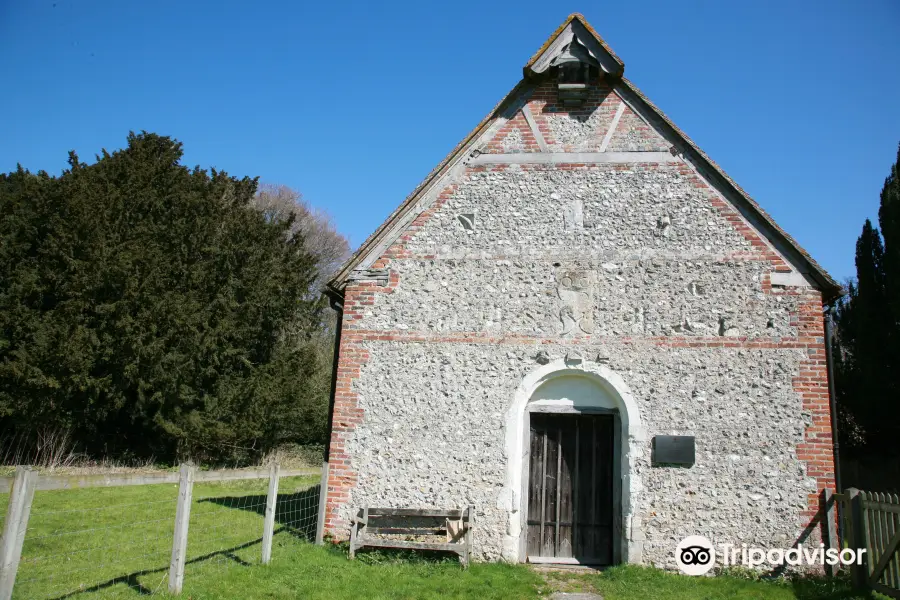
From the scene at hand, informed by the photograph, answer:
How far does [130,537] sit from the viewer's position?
8570 millimetres

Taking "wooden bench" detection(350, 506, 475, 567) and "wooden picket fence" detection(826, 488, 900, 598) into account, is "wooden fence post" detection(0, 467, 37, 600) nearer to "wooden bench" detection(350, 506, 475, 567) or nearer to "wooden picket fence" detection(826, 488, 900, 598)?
"wooden bench" detection(350, 506, 475, 567)

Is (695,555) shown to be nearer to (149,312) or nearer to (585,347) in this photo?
(585,347)

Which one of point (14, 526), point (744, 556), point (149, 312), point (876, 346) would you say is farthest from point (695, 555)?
point (149, 312)

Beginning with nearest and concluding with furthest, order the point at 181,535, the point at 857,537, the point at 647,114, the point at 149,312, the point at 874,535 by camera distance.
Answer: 1. the point at 181,535
2. the point at 874,535
3. the point at 857,537
4. the point at 647,114
5. the point at 149,312

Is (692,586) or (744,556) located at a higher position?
(744,556)

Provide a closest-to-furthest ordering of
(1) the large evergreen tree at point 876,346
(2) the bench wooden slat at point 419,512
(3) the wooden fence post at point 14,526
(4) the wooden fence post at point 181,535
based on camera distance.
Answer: (3) the wooden fence post at point 14,526, (4) the wooden fence post at point 181,535, (2) the bench wooden slat at point 419,512, (1) the large evergreen tree at point 876,346

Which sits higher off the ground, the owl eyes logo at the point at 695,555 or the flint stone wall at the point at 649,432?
the flint stone wall at the point at 649,432

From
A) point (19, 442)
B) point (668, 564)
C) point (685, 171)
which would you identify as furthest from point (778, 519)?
point (19, 442)

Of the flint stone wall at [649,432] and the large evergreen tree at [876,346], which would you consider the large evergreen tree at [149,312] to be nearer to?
the flint stone wall at [649,432]

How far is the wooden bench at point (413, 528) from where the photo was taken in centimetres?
804

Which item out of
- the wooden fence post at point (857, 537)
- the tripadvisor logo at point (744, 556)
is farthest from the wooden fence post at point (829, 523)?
the wooden fence post at point (857, 537)

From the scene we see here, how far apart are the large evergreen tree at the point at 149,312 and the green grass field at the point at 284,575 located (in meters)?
8.73

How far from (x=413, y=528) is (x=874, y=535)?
239 inches

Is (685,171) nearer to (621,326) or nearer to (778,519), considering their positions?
(621,326)
